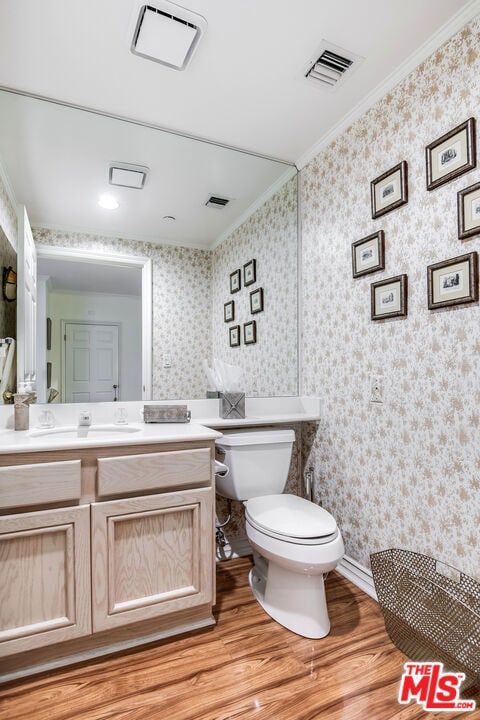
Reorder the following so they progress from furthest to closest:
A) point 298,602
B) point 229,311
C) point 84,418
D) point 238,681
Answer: point 229,311 < point 84,418 < point 298,602 < point 238,681

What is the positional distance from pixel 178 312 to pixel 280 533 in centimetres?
129

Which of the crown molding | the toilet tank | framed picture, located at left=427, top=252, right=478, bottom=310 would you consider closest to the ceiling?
the crown molding

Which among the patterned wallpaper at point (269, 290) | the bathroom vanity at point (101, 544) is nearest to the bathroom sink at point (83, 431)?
the bathroom vanity at point (101, 544)

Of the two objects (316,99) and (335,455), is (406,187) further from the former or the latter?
(335,455)

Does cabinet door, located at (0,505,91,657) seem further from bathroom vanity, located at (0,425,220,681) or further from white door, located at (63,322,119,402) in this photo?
white door, located at (63,322,119,402)

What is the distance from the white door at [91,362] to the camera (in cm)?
195

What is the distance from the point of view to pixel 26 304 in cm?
189

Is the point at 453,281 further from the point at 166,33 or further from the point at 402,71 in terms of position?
the point at 166,33

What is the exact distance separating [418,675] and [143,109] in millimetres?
2668

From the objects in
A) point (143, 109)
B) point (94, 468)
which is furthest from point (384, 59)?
point (94, 468)

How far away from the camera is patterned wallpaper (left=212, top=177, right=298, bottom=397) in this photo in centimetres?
238

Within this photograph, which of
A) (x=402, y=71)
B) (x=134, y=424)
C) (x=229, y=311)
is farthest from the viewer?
(x=229, y=311)

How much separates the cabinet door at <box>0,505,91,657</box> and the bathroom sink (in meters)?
0.38

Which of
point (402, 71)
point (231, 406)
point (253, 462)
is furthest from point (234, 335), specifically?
point (402, 71)
